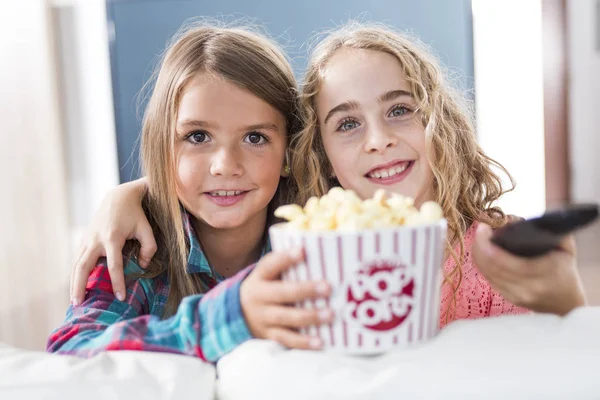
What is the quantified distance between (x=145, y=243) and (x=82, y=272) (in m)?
0.11

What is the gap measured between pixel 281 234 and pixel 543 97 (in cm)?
157

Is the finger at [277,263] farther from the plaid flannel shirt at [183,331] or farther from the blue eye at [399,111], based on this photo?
the blue eye at [399,111]

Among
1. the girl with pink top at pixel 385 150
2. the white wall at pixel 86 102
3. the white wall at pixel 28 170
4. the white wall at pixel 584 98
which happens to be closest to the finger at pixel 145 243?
the girl with pink top at pixel 385 150

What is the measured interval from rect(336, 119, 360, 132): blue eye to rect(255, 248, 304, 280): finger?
60cm

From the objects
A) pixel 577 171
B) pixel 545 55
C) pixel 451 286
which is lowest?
pixel 451 286

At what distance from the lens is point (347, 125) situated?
1100 millimetres

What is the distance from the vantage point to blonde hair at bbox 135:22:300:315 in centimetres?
108

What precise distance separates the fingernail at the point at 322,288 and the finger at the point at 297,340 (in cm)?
5

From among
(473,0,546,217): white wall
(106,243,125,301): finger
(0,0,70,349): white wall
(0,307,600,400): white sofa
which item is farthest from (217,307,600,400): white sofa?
(0,0,70,349): white wall

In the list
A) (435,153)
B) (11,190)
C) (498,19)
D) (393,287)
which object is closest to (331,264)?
(393,287)

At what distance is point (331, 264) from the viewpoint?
502 millimetres

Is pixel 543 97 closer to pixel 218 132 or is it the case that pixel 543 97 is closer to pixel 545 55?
pixel 545 55

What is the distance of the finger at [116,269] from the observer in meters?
0.90

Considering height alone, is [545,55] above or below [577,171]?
above
